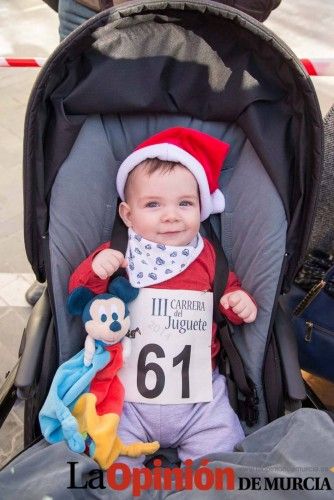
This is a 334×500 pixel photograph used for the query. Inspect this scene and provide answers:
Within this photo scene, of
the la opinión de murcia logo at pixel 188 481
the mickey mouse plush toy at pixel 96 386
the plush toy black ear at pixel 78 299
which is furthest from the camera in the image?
the plush toy black ear at pixel 78 299

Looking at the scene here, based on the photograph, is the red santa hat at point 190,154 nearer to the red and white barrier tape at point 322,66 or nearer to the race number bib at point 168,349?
the race number bib at point 168,349

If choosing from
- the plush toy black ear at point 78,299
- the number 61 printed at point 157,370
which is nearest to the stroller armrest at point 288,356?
the number 61 printed at point 157,370

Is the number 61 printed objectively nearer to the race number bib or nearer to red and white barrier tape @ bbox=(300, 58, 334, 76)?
the race number bib

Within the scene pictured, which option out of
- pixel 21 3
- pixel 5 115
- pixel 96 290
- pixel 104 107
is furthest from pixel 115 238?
pixel 21 3

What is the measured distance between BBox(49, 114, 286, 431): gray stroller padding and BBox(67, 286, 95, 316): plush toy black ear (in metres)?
0.05

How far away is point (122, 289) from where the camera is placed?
1300mm

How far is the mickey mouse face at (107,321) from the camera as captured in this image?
124cm

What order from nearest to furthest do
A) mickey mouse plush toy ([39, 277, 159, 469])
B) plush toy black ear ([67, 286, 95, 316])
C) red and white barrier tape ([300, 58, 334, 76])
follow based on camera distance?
mickey mouse plush toy ([39, 277, 159, 469]), plush toy black ear ([67, 286, 95, 316]), red and white barrier tape ([300, 58, 334, 76])

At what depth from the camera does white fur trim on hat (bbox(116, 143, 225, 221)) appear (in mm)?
1326

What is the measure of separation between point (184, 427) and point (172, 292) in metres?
0.32

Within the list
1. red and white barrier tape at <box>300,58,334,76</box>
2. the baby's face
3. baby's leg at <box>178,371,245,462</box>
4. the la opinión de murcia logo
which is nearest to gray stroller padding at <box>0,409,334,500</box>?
the la opinión de murcia logo

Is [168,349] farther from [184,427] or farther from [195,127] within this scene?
[195,127]

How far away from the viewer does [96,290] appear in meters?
1.32

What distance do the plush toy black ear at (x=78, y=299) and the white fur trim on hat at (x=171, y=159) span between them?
0.95 feet
